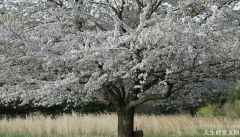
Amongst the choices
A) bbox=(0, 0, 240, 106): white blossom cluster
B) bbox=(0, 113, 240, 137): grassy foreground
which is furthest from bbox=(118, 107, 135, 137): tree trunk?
bbox=(0, 113, 240, 137): grassy foreground

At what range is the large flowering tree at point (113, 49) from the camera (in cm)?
466

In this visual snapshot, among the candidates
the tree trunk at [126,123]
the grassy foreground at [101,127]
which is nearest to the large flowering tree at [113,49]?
the tree trunk at [126,123]

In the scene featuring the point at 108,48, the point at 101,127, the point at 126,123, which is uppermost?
the point at 108,48

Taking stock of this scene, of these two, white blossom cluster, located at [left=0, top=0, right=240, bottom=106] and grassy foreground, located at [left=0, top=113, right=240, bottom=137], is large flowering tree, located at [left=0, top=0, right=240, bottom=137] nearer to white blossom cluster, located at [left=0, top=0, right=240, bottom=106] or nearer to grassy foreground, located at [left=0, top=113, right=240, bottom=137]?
white blossom cluster, located at [left=0, top=0, right=240, bottom=106]

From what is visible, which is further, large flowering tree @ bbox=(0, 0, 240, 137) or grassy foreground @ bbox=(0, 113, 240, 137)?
grassy foreground @ bbox=(0, 113, 240, 137)

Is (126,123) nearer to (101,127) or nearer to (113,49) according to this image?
(113,49)

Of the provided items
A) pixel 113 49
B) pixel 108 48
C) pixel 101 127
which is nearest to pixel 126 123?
pixel 113 49

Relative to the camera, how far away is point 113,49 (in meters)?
4.87

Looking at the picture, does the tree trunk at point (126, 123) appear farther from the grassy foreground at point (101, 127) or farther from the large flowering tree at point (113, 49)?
the grassy foreground at point (101, 127)

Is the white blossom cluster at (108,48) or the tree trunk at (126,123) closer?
the white blossom cluster at (108,48)

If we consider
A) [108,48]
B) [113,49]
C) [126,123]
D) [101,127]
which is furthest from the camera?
[101,127]

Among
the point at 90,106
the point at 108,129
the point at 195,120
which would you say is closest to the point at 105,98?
the point at 108,129

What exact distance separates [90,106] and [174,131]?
35.3 ft

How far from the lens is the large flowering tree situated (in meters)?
4.66
